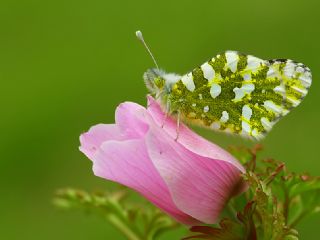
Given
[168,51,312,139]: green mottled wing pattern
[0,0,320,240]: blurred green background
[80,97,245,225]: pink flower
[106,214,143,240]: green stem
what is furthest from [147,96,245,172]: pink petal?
[0,0,320,240]: blurred green background

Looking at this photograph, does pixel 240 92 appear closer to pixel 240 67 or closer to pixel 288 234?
pixel 240 67

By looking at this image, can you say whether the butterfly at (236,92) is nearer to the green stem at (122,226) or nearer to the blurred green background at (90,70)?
the green stem at (122,226)

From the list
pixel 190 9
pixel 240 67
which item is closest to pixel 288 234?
pixel 240 67

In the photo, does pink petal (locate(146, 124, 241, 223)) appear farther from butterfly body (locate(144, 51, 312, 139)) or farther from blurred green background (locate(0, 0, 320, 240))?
blurred green background (locate(0, 0, 320, 240))

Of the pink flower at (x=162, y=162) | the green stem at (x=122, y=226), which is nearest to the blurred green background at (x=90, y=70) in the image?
the green stem at (x=122, y=226)

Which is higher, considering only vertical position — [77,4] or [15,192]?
[77,4]

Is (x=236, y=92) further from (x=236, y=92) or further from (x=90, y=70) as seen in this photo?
(x=90, y=70)
